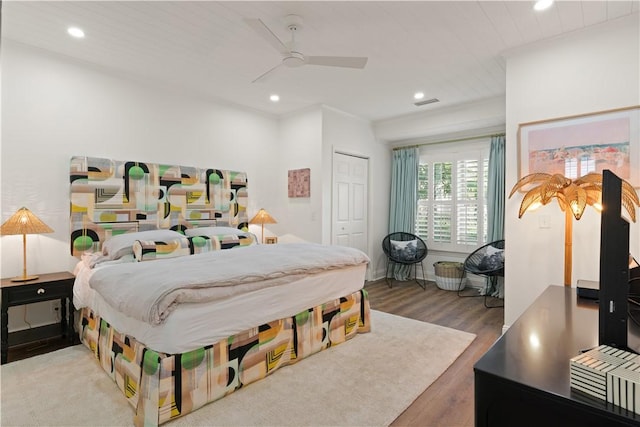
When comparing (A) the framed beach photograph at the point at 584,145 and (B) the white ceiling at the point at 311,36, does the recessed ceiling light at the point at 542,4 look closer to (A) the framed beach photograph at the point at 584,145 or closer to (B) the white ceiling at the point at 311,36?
(B) the white ceiling at the point at 311,36

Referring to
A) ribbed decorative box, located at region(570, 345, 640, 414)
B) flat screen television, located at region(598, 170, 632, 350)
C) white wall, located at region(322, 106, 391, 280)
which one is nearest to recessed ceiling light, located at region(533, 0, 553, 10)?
flat screen television, located at region(598, 170, 632, 350)

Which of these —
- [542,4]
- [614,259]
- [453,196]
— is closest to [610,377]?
[614,259]

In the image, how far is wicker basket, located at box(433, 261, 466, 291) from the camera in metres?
5.33

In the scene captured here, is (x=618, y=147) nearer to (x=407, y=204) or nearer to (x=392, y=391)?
(x=392, y=391)

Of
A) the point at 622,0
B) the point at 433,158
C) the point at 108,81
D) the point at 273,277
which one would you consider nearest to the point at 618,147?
the point at 622,0

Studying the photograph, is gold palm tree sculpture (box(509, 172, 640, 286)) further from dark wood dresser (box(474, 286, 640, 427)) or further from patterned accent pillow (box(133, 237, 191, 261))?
patterned accent pillow (box(133, 237, 191, 261))

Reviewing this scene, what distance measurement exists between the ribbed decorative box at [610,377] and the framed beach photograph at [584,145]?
2392 millimetres

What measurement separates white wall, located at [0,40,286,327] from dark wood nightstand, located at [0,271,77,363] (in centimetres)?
15

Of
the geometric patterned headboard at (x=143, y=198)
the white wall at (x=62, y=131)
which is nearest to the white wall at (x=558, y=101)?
the geometric patterned headboard at (x=143, y=198)

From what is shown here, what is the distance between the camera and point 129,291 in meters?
2.18

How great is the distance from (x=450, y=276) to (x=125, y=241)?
440cm

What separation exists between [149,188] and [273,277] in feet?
7.39

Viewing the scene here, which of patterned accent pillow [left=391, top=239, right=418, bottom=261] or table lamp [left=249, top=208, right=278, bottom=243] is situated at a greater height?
table lamp [left=249, top=208, right=278, bottom=243]

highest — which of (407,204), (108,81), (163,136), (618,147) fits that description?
(108,81)
